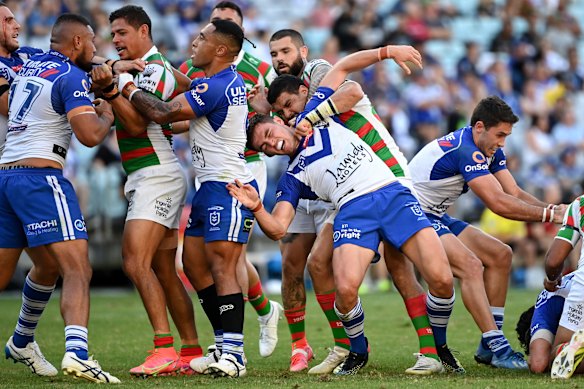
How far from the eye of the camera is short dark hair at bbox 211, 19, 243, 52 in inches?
350

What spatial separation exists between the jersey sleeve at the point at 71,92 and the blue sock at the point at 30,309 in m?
1.76

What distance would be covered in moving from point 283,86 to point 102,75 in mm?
1655

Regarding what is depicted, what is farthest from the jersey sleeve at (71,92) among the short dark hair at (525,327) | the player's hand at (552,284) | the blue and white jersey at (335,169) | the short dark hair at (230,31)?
the short dark hair at (525,327)

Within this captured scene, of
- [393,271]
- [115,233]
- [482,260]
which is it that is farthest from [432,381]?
[115,233]

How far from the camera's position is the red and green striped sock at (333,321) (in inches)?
366

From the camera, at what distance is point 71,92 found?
27.4 ft

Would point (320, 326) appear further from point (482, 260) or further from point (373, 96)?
point (373, 96)

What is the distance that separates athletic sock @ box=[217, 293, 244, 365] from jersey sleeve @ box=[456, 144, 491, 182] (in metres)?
2.39

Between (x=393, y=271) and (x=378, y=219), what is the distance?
0.66m

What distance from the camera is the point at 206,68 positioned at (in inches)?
354

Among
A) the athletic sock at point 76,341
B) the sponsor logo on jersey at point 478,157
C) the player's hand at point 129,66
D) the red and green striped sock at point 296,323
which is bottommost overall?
the red and green striped sock at point 296,323

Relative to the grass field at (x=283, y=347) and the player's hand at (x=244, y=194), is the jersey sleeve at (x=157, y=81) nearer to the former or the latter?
the player's hand at (x=244, y=194)

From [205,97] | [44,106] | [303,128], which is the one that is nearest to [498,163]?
[303,128]

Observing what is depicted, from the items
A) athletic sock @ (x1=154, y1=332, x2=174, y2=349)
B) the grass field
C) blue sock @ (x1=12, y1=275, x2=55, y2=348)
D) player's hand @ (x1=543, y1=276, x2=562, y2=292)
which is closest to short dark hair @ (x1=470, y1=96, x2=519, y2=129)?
player's hand @ (x1=543, y1=276, x2=562, y2=292)
